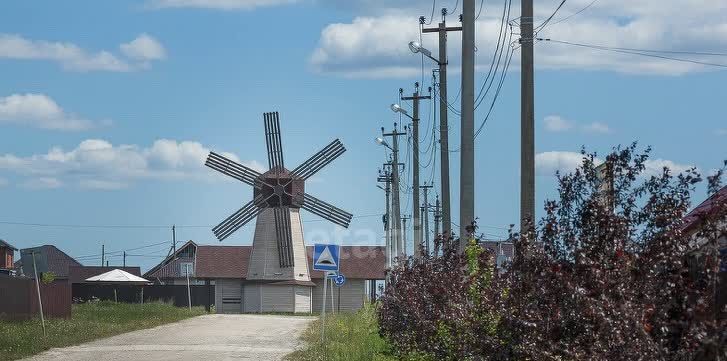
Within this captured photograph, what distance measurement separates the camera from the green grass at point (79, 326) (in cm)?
2853

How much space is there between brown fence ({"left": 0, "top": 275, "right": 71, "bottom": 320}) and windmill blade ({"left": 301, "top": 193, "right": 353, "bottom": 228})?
104ft

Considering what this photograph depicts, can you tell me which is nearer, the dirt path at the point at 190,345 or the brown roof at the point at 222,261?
the dirt path at the point at 190,345

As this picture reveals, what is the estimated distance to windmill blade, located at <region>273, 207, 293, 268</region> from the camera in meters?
72.4

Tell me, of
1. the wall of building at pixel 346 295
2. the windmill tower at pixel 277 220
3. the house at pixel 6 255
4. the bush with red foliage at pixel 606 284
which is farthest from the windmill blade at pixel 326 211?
the bush with red foliage at pixel 606 284

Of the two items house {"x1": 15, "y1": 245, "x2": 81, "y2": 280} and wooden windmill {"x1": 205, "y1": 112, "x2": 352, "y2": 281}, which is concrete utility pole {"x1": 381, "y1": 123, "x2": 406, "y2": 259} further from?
house {"x1": 15, "y1": 245, "x2": 81, "y2": 280}

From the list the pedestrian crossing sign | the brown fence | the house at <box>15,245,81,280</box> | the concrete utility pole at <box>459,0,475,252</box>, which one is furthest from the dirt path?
the house at <box>15,245,81,280</box>

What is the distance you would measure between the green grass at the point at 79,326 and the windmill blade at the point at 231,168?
17165 millimetres

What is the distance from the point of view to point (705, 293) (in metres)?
7.41

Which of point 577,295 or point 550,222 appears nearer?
point 577,295

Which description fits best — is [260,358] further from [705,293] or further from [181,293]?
[181,293]

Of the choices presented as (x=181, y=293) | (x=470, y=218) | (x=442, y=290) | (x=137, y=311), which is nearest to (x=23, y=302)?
(x=137, y=311)

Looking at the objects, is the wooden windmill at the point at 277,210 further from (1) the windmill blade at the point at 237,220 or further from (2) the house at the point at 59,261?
(2) the house at the point at 59,261

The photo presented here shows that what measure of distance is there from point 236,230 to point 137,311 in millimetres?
25149

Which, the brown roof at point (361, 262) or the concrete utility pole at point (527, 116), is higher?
the concrete utility pole at point (527, 116)
